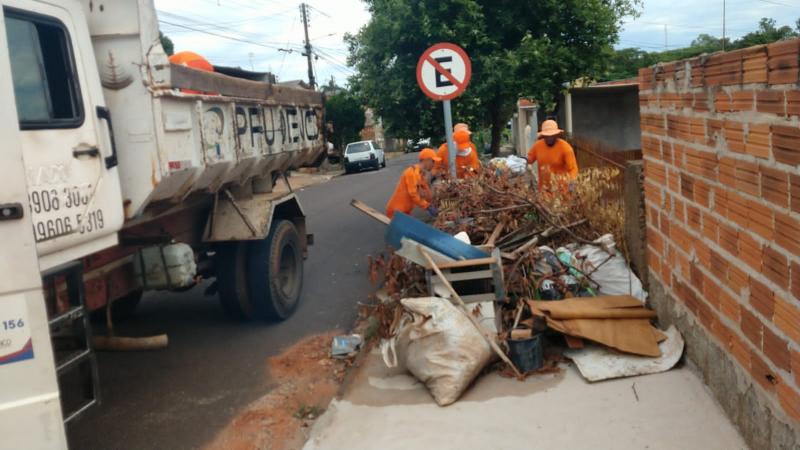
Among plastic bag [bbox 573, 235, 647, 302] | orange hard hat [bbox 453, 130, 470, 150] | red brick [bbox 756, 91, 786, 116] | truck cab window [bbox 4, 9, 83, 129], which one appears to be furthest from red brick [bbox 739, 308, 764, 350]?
orange hard hat [bbox 453, 130, 470, 150]

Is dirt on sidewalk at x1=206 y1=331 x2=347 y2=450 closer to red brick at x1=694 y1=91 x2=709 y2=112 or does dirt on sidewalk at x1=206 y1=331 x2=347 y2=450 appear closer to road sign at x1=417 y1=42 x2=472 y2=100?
road sign at x1=417 y1=42 x2=472 y2=100

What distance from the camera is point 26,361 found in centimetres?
341

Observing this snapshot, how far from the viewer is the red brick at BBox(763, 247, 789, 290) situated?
10.1 ft

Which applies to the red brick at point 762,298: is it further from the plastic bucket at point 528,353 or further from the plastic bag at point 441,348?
the plastic bag at point 441,348

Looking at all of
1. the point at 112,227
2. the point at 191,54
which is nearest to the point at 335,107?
the point at 191,54

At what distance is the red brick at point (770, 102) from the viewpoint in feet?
9.93

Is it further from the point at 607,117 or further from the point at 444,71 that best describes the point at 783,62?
the point at 607,117

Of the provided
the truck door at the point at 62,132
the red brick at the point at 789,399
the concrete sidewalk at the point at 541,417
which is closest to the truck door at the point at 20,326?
the truck door at the point at 62,132

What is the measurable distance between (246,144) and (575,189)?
2.99 metres

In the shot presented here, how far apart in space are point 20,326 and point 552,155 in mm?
6761

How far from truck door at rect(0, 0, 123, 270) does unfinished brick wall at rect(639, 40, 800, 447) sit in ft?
10.9

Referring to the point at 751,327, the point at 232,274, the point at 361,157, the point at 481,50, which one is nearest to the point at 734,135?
the point at 751,327

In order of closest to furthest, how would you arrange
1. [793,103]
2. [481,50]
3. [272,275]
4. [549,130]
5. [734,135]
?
1. [793,103]
2. [734,135]
3. [272,275]
4. [549,130]
5. [481,50]

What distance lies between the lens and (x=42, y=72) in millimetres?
4078
